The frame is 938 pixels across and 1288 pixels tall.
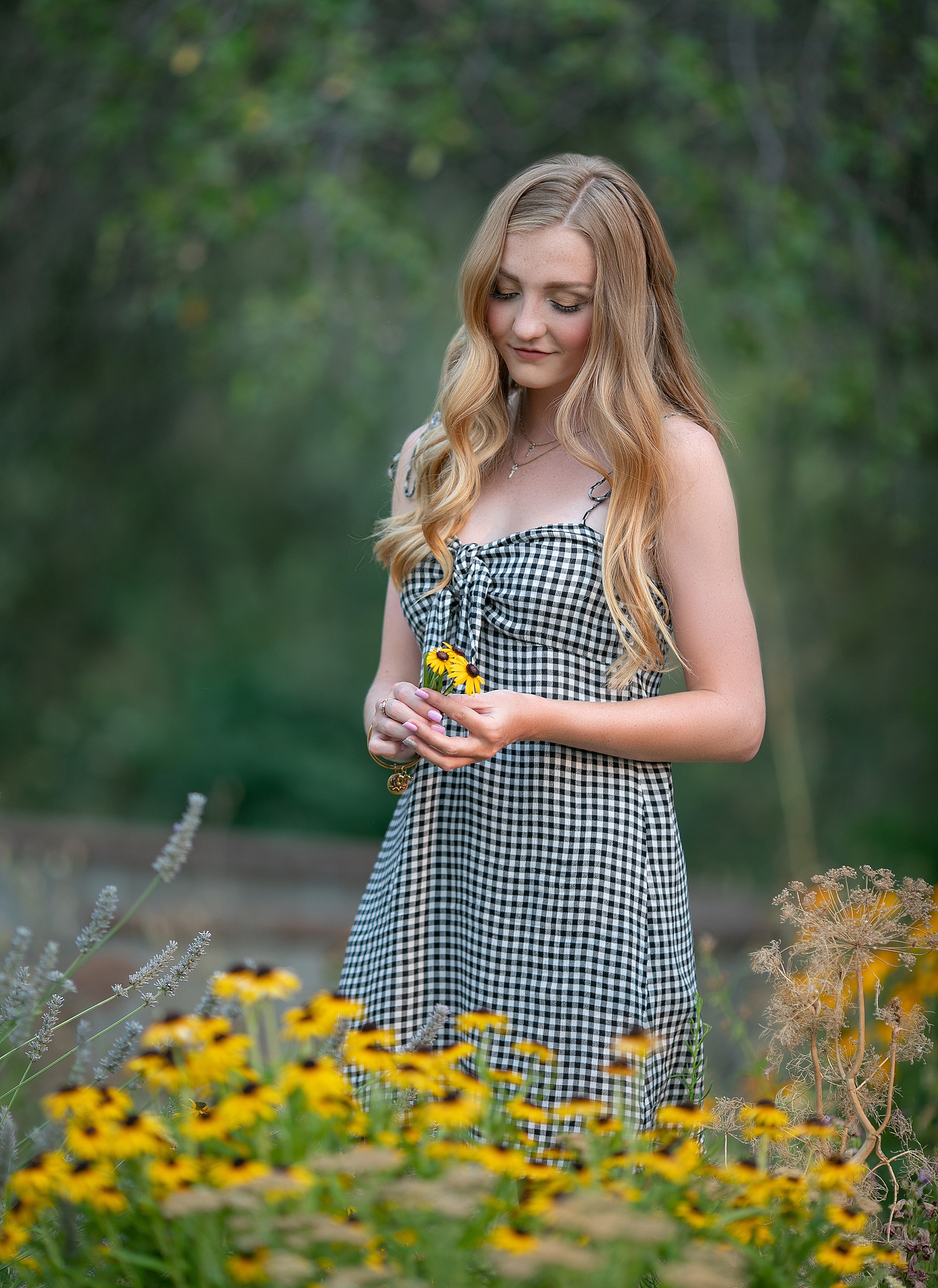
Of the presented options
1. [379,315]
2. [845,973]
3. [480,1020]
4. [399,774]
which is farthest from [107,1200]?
[379,315]

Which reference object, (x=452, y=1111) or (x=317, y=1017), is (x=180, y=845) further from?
(x=452, y=1111)

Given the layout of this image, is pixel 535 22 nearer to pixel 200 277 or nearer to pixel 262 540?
pixel 200 277

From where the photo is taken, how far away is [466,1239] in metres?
1.00

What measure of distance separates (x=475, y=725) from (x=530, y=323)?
56 centimetres

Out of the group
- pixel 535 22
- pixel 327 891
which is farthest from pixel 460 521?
pixel 327 891

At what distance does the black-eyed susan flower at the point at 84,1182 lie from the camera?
3.29 ft

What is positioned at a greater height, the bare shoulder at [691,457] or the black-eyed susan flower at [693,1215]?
the bare shoulder at [691,457]

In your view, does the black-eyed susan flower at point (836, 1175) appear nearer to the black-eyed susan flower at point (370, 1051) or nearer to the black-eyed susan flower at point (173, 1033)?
the black-eyed susan flower at point (370, 1051)

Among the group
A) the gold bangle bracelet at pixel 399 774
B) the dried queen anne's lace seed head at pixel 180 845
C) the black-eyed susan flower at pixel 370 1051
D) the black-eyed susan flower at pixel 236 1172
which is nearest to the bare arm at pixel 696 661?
the gold bangle bracelet at pixel 399 774

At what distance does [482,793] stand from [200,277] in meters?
4.07

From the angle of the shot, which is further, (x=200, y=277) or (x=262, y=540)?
(x=262, y=540)

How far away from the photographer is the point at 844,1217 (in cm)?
108

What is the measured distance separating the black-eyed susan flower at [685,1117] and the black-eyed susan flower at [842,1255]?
15 cm

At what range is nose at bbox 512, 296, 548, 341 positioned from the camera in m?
1.64
